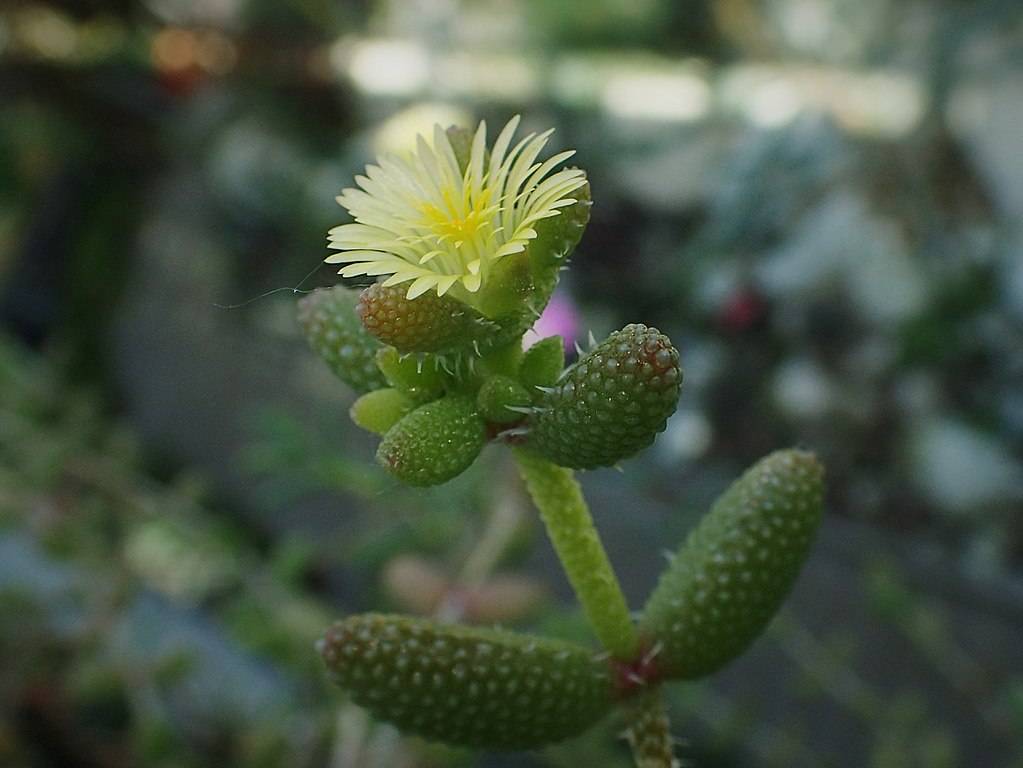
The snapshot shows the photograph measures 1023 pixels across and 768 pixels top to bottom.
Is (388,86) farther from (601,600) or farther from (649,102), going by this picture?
(601,600)

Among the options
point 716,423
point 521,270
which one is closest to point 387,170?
point 521,270

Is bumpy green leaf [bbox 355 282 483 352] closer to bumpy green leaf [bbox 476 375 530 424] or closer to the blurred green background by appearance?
bumpy green leaf [bbox 476 375 530 424]

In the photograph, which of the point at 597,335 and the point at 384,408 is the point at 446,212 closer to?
the point at 384,408

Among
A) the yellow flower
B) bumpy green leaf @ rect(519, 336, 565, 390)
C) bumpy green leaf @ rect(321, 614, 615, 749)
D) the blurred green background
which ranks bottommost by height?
bumpy green leaf @ rect(321, 614, 615, 749)

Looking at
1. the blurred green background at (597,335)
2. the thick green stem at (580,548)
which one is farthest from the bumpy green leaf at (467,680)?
the blurred green background at (597,335)

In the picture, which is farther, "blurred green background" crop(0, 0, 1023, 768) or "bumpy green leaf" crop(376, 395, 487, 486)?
"blurred green background" crop(0, 0, 1023, 768)

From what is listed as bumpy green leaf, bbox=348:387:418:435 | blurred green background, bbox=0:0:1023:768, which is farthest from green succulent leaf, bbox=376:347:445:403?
blurred green background, bbox=0:0:1023:768

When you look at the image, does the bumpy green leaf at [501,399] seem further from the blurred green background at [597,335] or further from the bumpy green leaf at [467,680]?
the blurred green background at [597,335]
